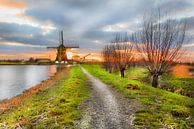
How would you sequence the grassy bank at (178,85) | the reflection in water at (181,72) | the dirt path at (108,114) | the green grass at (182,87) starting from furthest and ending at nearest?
the reflection in water at (181,72) < the grassy bank at (178,85) < the green grass at (182,87) < the dirt path at (108,114)

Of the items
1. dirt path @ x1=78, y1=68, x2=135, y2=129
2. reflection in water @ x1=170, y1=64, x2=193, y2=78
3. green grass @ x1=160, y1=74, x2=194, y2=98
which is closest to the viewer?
dirt path @ x1=78, y1=68, x2=135, y2=129

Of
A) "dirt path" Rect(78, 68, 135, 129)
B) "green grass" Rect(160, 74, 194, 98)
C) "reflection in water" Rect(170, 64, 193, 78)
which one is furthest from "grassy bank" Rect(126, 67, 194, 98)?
"dirt path" Rect(78, 68, 135, 129)

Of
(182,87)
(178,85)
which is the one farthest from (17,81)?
(182,87)

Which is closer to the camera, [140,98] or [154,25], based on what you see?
[140,98]

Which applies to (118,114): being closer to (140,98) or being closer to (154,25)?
(140,98)

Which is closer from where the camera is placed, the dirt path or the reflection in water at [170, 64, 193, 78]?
the dirt path

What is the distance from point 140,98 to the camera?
20.4m

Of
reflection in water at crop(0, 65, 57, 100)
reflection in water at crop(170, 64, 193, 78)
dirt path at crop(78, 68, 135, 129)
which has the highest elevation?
dirt path at crop(78, 68, 135, 129)

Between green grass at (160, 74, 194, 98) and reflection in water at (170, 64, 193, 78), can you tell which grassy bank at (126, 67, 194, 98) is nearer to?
green grass at (160, 74, 194, 98)

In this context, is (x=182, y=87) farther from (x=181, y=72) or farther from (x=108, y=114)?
(x=181, y=72)

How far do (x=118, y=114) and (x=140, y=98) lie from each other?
6.03 meters

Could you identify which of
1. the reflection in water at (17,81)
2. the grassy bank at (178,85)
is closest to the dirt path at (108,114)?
the grassy bank at (178,85)

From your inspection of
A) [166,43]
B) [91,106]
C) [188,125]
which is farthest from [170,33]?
[188,125]

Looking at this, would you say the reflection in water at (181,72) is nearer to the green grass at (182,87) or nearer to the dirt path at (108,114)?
the green grass at (182,87)
